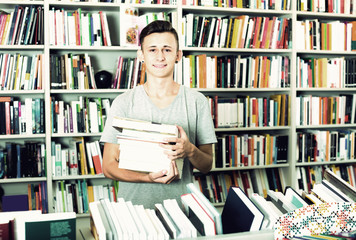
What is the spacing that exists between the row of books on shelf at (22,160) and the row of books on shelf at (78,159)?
114 millimetres

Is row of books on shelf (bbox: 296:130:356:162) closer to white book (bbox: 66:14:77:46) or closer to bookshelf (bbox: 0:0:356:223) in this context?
bookshelf (bbox: 0:0:356:223)

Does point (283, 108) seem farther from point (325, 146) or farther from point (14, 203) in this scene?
point (14, 203)

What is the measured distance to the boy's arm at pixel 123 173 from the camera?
150 cm

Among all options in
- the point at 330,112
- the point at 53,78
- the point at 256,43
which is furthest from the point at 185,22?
the point at 330,112

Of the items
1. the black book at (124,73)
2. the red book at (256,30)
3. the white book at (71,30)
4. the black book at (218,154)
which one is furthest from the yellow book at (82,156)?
the red book at (256,30)

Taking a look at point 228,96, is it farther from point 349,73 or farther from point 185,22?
point 349,73

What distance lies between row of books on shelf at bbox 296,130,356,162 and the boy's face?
222 cm

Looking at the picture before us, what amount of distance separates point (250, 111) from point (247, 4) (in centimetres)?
93

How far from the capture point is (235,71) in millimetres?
3453

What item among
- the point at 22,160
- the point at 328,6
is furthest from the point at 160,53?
the point at 328,6

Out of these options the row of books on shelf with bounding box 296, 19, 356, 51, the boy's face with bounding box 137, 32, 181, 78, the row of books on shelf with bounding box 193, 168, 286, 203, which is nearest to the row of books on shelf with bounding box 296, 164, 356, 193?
the row of books on shelf with bounding box 193, 168, 286, 203

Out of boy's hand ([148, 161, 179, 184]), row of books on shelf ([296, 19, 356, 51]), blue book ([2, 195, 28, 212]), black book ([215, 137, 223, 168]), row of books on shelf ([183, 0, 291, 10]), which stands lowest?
blue book ([2, 195, 28, 212])

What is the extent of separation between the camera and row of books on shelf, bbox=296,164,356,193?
3.72m

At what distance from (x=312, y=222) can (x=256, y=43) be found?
8.72ft
